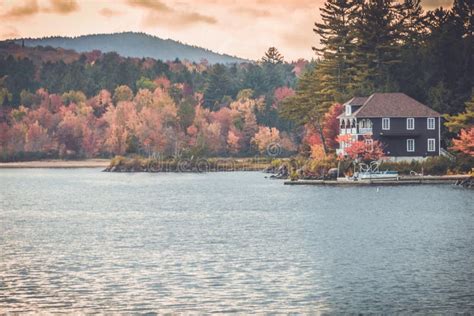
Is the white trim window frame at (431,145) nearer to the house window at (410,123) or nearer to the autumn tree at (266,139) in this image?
the house window at (410,123)

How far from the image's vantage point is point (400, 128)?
330 ft

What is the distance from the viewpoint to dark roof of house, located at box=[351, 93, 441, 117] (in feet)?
330

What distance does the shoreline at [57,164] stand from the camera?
174 m

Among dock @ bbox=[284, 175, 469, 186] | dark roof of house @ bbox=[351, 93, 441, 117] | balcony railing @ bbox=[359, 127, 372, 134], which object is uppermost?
dark roof of house @ bbox=[351, 93, 441, 117]

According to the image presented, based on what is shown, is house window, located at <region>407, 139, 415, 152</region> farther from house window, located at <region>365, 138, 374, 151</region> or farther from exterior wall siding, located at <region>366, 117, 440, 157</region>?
house window, located at <region>365, 138, 374, 151</region>

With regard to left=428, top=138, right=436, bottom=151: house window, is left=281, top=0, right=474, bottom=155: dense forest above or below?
above

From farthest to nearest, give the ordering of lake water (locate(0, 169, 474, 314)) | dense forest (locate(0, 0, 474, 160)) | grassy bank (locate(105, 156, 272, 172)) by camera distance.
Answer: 1. grassy bank (locate(105, 156, 272, 172))
2. dense forest (locate(0, 0, 474, 160))
3. lake water (locate(0, 169, 474, 314))

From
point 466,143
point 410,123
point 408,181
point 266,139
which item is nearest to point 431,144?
point 410,123

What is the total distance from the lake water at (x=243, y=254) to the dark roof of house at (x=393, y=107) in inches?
943

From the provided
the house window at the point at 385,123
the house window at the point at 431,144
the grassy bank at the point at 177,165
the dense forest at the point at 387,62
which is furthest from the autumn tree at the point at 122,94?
the house window at the point at 431,144

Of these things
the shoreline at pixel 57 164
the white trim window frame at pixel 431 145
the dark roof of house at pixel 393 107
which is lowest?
the shoreline at pixel 57 164

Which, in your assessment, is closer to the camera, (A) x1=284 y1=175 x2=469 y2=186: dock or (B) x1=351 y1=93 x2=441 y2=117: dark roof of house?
(A) x1=284 y1=175 x2=469 y2=186: dock

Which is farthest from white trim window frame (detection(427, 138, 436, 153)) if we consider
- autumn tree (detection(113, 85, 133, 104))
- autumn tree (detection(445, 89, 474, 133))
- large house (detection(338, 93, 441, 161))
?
autumn tree (detection(113, 85, 133, 104))

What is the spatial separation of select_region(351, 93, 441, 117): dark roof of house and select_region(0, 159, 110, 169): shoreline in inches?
3095
